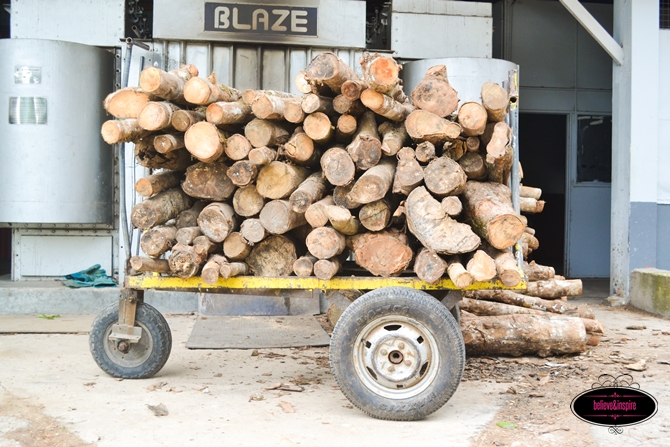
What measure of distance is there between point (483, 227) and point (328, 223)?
1063 millimetres

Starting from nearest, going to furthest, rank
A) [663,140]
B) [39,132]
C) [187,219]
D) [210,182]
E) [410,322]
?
1. [410,322]
2. [210,182]
3. [187,219]
4. [39,132]
5. [663,140]

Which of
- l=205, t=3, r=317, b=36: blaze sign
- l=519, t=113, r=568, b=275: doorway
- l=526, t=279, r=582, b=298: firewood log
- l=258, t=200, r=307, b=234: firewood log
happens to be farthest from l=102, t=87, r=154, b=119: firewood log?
l=519, t=113, r=568, b=275: doorway

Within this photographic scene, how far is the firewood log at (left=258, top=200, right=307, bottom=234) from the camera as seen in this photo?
477 cm

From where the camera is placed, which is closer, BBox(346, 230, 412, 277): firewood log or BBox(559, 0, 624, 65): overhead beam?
BBox(346, 230, 412, 277): firewood log

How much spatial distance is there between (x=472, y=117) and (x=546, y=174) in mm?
12199

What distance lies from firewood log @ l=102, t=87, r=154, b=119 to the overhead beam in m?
6.87

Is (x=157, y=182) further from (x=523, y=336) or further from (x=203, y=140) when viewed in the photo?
(x=523, y=336)

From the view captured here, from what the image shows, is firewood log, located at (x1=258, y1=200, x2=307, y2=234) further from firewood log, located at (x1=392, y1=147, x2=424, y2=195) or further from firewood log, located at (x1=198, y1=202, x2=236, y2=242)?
firewood log, located at (x1=392, y1=147, x2=424, y2=195)

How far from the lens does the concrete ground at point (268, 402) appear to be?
4.05 metres

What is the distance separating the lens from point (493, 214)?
436 centimetres

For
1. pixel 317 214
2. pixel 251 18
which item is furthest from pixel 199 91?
pixel 251 18

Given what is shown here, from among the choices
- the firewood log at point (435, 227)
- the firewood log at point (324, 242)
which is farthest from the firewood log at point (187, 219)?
the firewood log at point (435, 227)

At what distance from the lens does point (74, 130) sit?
27.5 feet

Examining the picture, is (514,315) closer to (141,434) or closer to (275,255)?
(275,255)
